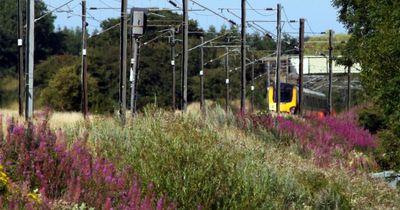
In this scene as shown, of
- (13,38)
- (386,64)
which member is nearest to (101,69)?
(13,38)

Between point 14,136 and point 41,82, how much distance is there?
7918 cm

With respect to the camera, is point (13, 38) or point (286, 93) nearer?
point (286, 93)

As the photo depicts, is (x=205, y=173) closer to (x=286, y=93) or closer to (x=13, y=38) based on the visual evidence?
(x=286, y=93)

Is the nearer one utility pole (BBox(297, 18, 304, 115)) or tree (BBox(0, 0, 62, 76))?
utility pole (BBox(297, 18, 304, 115))

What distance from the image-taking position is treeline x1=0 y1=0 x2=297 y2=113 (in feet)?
217

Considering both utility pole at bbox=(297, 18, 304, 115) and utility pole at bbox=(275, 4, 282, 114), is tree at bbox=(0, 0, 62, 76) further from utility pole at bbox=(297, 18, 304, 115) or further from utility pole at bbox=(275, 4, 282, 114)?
Answer: utility pole at bbox=(275, 4, 282, 114)

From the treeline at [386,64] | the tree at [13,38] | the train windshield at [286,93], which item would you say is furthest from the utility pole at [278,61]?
the tree at [13,38]

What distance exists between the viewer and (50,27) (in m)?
104

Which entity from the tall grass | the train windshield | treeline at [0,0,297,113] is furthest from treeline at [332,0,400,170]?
the train windshield

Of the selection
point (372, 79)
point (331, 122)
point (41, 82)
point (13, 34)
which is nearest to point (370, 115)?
point (331, 122)

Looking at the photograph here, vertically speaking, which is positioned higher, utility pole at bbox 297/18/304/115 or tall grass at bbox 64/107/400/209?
utility pole at bbox 297/18/304/115

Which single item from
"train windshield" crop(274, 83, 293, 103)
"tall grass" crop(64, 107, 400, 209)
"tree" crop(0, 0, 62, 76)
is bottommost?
"tall grass" crop(64, 107, 400, 209)

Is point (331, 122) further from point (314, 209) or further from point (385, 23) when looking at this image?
point (314, 209)

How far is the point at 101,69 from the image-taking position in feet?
266
